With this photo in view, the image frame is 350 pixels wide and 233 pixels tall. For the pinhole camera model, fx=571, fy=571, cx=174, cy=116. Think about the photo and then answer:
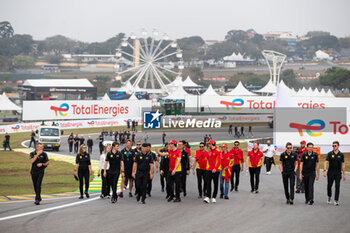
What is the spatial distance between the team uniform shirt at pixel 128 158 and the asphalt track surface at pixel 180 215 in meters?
1.01

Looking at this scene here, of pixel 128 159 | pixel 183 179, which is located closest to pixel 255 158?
pixel 183 179

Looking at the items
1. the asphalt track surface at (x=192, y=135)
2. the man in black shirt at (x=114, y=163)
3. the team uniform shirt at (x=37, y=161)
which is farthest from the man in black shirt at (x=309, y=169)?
the asphalt track surface at (x=192, y=135)

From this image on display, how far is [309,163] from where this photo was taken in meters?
14.0

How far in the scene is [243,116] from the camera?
6178cm

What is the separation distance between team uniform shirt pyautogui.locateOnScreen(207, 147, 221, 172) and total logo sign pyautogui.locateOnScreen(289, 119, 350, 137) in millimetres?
17929

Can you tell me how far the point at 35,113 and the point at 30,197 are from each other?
5049cm

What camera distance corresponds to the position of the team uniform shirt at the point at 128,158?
15098mm

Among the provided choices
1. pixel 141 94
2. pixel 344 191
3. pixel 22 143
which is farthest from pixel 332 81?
pixel 344 191

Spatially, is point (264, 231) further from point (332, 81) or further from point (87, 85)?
point (332, 81)

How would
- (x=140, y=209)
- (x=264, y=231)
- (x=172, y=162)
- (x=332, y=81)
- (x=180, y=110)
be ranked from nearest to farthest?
(x=264, y=231) < (x=140, y=209) < (x=172, y=162) < (x=180, y=110) < (x=332, y=81)

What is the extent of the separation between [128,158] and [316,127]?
60.5 ft

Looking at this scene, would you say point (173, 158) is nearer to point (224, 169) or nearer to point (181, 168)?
point (181, 168)

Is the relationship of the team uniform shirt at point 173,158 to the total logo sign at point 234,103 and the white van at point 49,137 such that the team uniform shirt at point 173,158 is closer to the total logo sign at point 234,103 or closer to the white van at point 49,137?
the white van at point 49,137

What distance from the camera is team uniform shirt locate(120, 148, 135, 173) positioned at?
49.5ft
